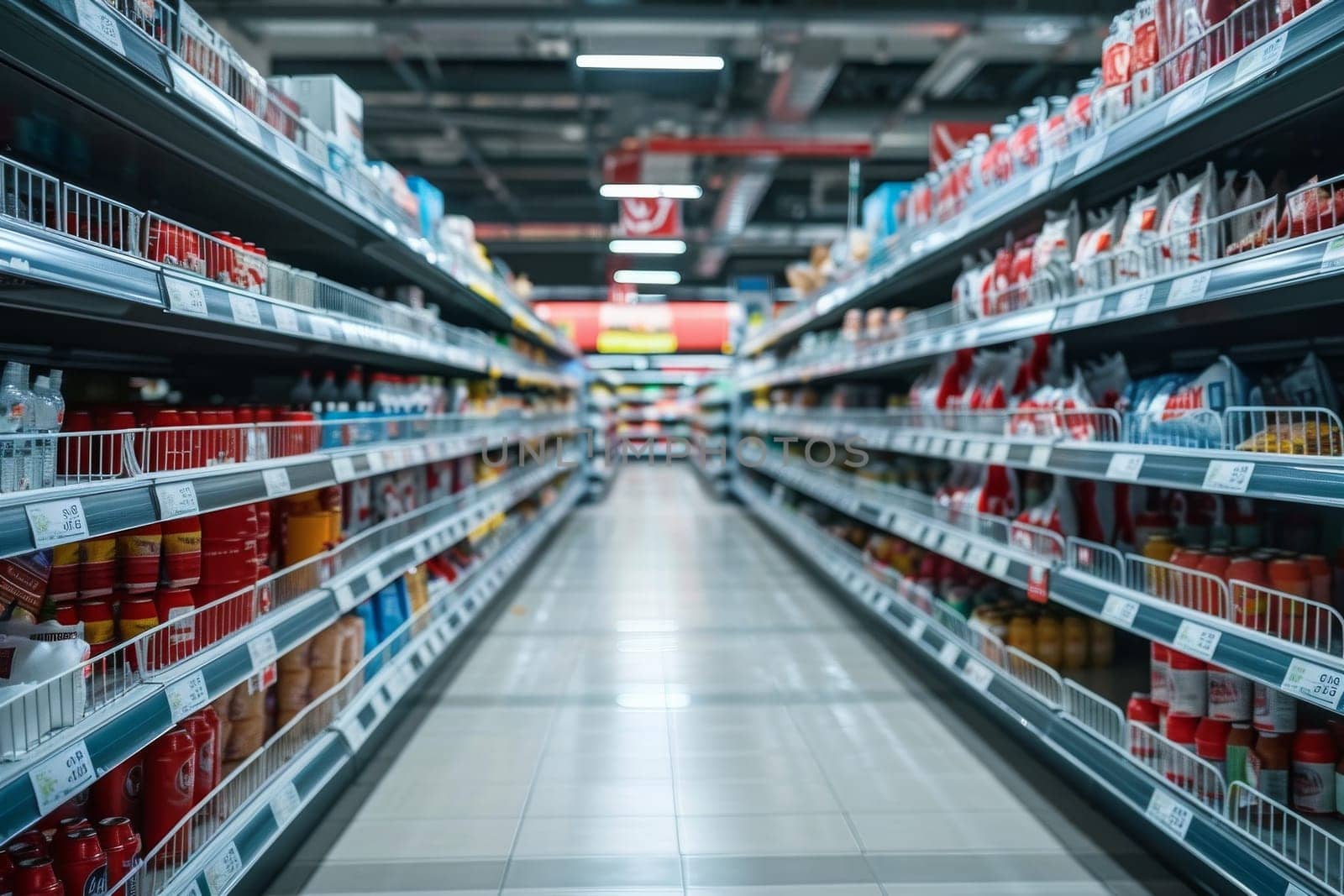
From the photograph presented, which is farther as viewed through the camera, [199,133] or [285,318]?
[285,318]

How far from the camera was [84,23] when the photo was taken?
1274 mm

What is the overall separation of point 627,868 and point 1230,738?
1315mm

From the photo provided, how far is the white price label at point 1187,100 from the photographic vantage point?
176 centimetres

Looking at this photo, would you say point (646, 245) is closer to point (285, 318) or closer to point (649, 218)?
point (649, 218)

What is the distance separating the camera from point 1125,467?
6.75ft

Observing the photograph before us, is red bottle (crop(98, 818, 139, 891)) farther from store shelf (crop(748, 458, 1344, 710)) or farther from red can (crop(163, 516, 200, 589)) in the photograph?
store shelf (crop(748, 458, 1344, 710))

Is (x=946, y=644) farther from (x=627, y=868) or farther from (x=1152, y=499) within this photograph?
(x=627, y=868)

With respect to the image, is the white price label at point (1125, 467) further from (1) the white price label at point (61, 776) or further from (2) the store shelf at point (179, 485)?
(1) the white price label at point (61, 776)

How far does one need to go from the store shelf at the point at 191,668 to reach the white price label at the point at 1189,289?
6.37ft

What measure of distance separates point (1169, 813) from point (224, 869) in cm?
179

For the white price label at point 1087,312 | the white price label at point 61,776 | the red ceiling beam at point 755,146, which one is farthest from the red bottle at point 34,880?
the red ceiling beam at point 755,146

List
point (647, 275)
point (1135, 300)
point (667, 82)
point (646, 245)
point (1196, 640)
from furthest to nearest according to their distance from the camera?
point (647, 275)
point (646, 245)
point (667, 82)
point (1135, 300)
point (1196, 640)

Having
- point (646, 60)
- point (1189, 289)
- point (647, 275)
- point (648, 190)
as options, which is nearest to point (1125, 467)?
point (1189, 289)

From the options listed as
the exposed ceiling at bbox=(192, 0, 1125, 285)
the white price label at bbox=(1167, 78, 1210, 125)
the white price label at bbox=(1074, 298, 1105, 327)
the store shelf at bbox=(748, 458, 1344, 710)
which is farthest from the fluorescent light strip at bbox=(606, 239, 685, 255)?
the white price label at bbox=(1167, 78, 1210, 125)
